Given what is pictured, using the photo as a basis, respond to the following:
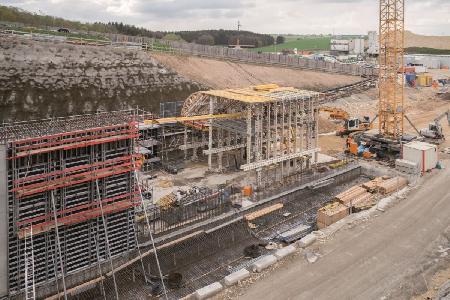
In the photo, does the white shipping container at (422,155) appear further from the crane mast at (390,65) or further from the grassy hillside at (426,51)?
the grassy hillside at (426,51)

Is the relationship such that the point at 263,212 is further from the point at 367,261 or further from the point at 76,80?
the point at 76,80

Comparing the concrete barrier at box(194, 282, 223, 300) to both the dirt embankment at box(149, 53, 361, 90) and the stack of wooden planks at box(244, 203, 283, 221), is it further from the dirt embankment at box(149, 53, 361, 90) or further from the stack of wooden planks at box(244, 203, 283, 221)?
the dirt embankment at box(149, 53, 361, 90)

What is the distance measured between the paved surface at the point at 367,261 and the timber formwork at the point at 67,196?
6310mm

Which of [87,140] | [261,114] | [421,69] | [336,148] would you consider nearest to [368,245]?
[261,114]

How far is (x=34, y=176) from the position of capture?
16625 millimetres

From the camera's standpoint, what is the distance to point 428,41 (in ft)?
536

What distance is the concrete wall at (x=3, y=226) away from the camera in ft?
52.4

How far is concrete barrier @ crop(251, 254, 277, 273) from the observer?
60.7 feet

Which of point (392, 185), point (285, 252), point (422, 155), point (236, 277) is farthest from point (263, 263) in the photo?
point (422, 155)

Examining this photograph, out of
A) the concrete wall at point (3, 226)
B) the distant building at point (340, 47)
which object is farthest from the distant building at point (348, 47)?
the concrete wall at point (3, 226)

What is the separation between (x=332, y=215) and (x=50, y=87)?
29.3 m

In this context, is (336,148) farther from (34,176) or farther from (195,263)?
(34,176)

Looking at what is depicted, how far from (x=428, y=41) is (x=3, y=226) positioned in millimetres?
173014

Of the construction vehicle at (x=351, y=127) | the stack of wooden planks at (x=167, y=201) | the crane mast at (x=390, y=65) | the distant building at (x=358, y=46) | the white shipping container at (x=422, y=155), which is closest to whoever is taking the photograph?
the stack of wooden planks at (x=167, y=201)
